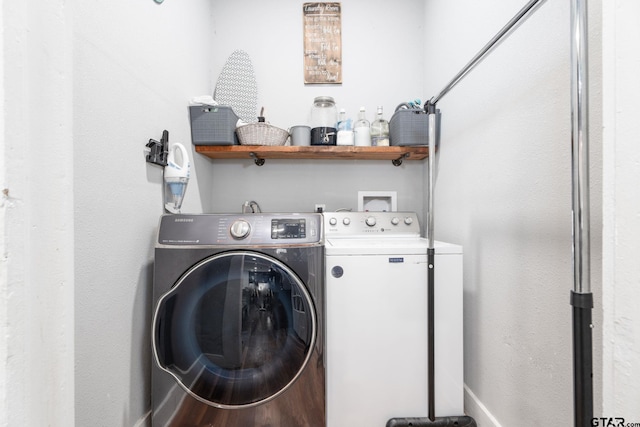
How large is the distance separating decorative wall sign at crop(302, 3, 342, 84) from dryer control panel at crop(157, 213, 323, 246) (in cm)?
113

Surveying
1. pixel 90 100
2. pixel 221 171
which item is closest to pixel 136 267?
pixel 90 100

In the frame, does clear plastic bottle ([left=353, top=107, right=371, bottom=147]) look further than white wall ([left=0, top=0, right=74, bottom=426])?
Yes

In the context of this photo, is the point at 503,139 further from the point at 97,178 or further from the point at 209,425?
the point at 209,425

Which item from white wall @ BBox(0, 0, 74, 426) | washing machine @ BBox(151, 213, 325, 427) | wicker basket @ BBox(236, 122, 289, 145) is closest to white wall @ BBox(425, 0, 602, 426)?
washing machine @ BBox(151, 213, 325, 427)

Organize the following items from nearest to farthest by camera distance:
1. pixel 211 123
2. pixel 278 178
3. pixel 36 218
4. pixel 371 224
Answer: pixel 36 218, pixel 211 123, pixel 371 224, pixel 278 178

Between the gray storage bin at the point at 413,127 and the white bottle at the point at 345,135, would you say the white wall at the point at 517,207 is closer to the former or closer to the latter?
the gray storage bin at the point at 413,127

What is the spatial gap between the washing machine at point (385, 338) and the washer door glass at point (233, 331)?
0.46ft

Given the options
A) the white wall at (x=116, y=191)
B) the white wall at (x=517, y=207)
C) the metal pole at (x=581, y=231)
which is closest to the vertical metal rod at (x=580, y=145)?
the metal pole at (x=581, y=231)

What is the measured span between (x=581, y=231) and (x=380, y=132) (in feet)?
3.89

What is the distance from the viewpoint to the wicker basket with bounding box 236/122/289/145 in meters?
1.40

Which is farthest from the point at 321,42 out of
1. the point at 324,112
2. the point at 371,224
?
the point at 371,224

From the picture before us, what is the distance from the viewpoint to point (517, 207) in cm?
87

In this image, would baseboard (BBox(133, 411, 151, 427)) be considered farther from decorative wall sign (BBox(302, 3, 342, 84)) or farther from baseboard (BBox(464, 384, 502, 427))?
decorative wall sign (BBox(302, 3, 342, 84))

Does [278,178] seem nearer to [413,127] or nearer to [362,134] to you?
[362,134]
